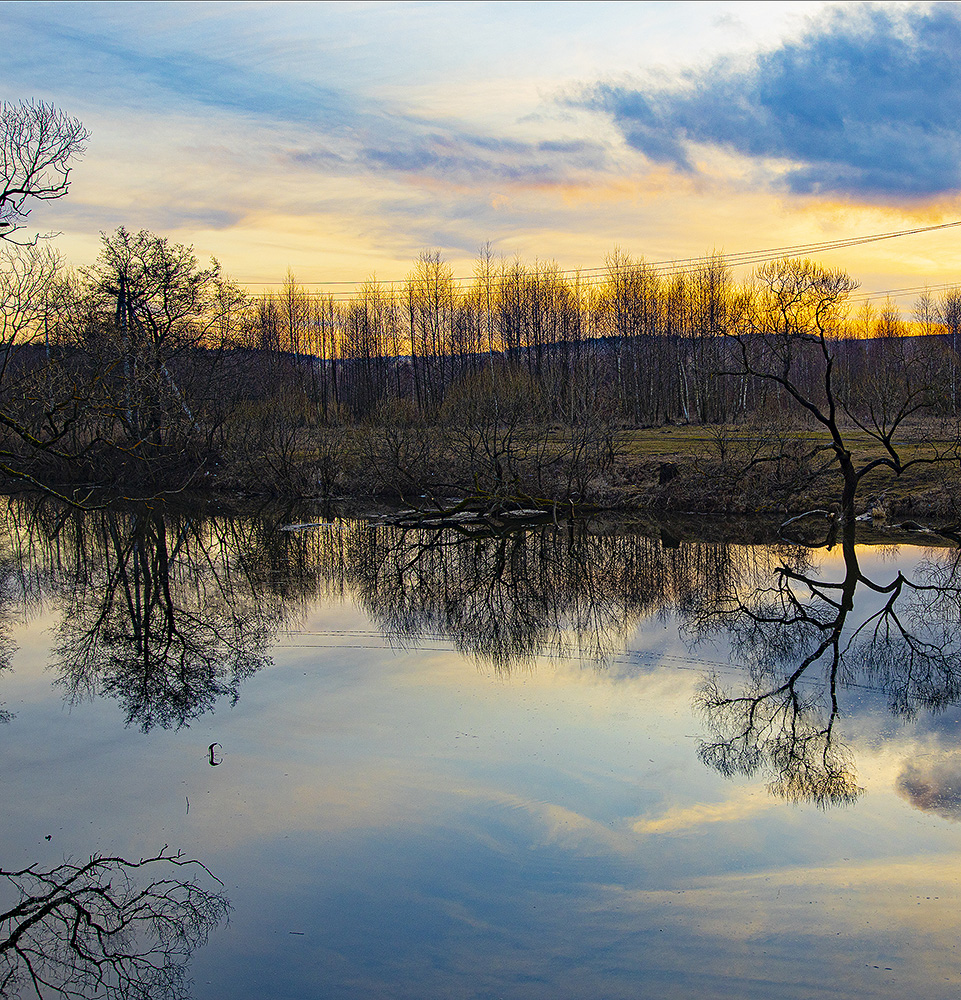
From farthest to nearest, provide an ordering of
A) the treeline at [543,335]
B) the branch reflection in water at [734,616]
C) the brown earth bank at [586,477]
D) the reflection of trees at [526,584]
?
the treeline at [543,335], the brown earth bank at [586,477], the reflection of trees at [526,584], the branch reflection in water at [734,616]

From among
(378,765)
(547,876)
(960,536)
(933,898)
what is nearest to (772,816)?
(933,898)

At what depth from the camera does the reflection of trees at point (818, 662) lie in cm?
893

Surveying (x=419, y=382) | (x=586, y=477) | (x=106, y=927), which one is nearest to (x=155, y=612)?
(x=106, y=927)

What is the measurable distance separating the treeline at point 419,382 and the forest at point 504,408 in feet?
0.44

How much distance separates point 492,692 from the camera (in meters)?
11.3

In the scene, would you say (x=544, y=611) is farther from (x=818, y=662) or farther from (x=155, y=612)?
(x=155, y=612)

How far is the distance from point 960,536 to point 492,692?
15.9 meters

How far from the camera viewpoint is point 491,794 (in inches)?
324

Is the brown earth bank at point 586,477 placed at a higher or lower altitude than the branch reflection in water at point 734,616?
higher

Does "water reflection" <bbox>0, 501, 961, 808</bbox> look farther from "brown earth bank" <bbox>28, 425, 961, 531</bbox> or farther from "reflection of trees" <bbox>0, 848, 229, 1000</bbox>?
"reflection of trees" <bbox>0, 848, 229, 1000</bbox>

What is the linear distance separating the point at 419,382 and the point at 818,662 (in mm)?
60636

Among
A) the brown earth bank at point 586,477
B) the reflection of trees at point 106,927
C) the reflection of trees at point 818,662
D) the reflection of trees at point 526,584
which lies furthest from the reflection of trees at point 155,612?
the reflection of trees at point 818,662

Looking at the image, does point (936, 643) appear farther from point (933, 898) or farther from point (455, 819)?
point (455, 819)

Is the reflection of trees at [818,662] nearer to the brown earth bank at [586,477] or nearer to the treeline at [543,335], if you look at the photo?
the brown earth bank at [586,477]
